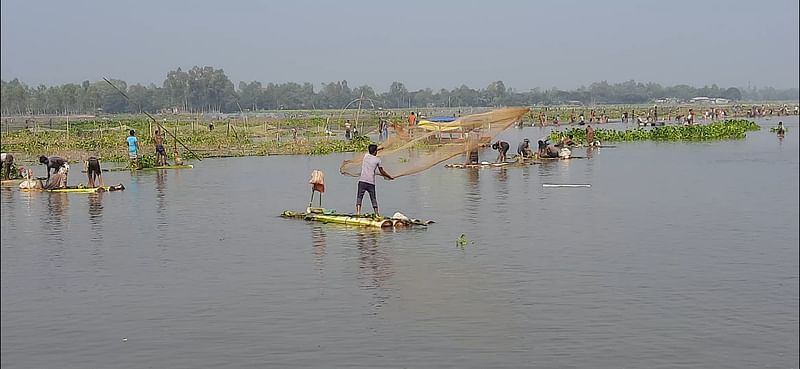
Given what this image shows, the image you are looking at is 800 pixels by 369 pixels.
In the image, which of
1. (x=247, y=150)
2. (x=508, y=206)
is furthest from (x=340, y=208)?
(x=247, y=150)

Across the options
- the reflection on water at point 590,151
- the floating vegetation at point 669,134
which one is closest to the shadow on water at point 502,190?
the reflection on water at point 590,151

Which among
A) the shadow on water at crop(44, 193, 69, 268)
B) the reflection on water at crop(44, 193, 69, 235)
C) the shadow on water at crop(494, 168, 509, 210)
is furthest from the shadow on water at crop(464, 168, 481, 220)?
the reflection on water at crop(44, 193, 69, 235)

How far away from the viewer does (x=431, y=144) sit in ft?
75.1

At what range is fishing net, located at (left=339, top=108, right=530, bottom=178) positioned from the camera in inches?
841

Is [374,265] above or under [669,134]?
under

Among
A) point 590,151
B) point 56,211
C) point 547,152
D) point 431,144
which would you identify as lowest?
point 56,211

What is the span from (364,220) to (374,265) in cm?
344

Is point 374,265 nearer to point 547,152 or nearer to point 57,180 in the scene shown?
point 57,180

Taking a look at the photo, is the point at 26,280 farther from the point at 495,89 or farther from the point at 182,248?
the point at 495,89

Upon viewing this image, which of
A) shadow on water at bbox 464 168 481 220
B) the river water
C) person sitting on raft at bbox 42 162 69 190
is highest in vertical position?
person sitting on raft at bbox 42 162 69 190

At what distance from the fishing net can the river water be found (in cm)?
79

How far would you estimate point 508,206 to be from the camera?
66.4 ft

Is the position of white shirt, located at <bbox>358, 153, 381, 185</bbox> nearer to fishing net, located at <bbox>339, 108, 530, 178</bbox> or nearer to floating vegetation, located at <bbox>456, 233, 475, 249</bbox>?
floating vegetation, located at <bbox>456, 233, 475, 249</bbox>

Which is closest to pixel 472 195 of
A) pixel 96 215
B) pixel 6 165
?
pixel 96 215
